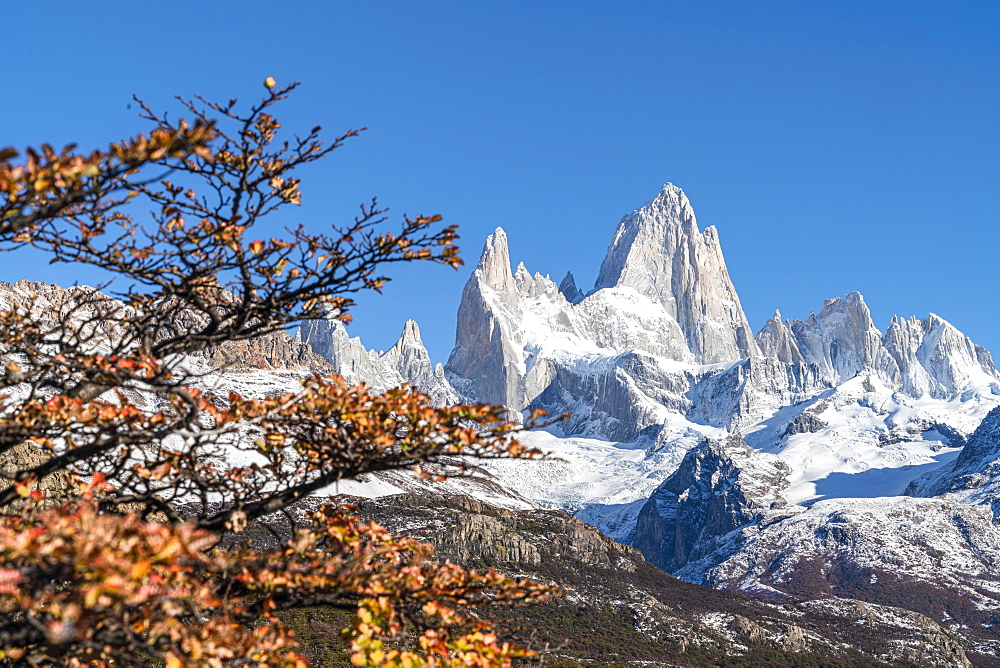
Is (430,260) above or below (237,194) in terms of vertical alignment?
below

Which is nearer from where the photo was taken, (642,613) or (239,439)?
(239,439)

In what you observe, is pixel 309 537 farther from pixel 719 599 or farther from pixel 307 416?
Result: pixel 719 599

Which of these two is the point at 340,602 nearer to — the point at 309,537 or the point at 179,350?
the point at 309,537

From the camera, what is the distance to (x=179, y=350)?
939 cm

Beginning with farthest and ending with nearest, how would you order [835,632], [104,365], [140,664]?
[835,632], [104,365], [140,664]

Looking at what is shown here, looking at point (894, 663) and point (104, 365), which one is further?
point (894, 663)

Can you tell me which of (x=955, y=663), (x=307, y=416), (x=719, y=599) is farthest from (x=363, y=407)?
(x=719, y=599)

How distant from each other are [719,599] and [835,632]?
1055 inches

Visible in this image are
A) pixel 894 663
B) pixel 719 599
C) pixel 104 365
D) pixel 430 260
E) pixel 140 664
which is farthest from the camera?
pixel 719 599

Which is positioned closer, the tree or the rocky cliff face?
the tree

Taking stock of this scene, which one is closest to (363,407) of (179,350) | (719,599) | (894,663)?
(179,350)

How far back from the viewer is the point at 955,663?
145 metres

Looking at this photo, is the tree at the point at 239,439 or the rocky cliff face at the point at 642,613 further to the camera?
the rocky cliff face at the point at 642,613

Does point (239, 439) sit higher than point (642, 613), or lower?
higher
